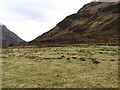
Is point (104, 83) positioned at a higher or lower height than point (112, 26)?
lower

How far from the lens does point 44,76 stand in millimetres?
32969

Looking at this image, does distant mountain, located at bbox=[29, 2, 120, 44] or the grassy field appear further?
distant mountain, located at bbox=[29, 2, 120, 44]

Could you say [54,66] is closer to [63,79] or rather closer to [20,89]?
[63,79]

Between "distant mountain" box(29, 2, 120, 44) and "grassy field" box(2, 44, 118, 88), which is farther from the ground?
"distant mountain" box(29, 2, 120, 44)

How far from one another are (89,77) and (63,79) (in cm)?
311

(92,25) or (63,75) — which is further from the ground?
(92,25)

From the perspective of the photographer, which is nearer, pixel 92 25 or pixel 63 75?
pixel 63 75

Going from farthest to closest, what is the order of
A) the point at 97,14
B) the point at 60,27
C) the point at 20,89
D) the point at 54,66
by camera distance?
the point at 60,27 → the point at 97,14 → the point at 54,66 → the point at 20,89

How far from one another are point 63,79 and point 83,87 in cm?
380

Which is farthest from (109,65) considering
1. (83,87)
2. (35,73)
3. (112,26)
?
(112,26)

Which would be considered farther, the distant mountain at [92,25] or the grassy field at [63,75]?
the distant mountain at [92,25]

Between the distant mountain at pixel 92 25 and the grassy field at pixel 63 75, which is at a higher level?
the distant mountain at pixel 92 25

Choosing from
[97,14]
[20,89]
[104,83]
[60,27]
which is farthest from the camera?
[60,27]

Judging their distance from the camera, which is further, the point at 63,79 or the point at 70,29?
the point at 70,29
